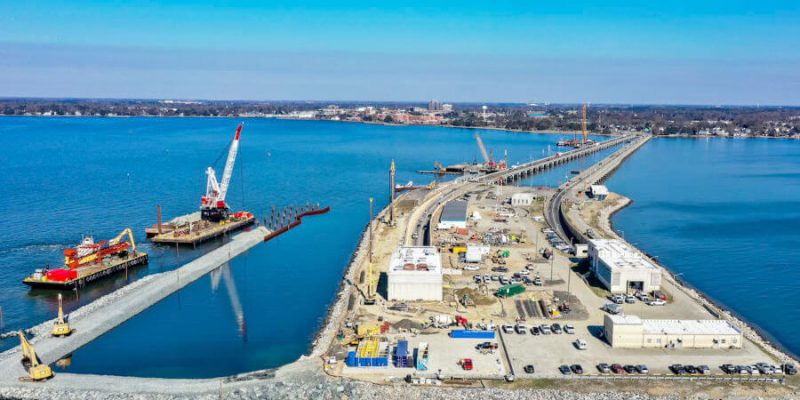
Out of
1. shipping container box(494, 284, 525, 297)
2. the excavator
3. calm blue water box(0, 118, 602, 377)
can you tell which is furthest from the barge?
shipping container box(494, 284, 525, 297)

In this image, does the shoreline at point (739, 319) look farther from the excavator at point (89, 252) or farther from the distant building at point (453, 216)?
the excavator at point (89, 252)

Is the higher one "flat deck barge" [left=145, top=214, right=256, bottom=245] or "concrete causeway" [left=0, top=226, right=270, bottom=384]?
"flat deck barge" [left=145, top=214, right=256, bottom=245]

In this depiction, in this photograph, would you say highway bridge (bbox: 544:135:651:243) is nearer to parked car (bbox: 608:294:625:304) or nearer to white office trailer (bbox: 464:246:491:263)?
white office trailer (bbox: 464:246:491:263)

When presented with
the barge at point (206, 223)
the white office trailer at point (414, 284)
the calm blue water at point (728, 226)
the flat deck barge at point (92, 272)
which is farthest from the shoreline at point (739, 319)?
the flat deck barge at point (92, 272)

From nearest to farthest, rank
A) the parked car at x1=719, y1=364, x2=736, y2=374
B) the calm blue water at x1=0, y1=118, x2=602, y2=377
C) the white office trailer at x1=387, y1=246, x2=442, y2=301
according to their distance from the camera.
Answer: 1. the parked car at x1=719, y1=364, x2=736, y2=374
2. the calm blue water at x1=0, y1=118, x2=602, y2=377
3. the white office trailer at x1=387, y1=246, x2=442, y2=301

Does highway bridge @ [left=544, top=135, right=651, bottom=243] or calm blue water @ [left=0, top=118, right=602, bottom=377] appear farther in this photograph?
highway bridge @ [left=544, top=135, right=651, bottom=243]

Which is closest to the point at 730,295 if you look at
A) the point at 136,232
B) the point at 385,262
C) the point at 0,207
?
the point at 385,262
